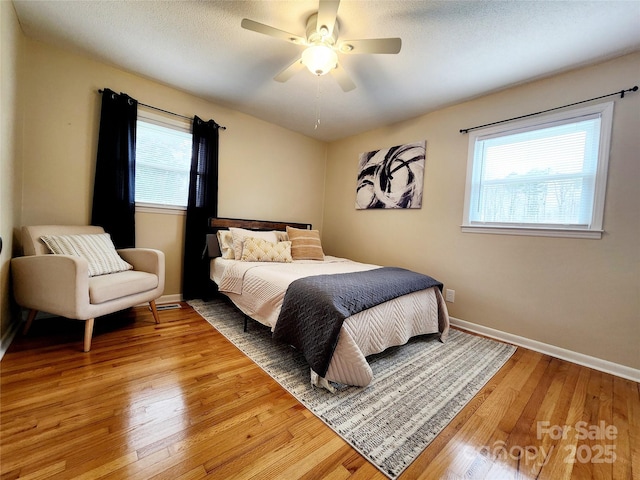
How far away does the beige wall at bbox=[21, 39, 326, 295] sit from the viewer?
2.18 m

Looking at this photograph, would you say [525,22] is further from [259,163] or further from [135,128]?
[135,128]

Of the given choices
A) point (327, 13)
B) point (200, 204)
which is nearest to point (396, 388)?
point (327, 13)

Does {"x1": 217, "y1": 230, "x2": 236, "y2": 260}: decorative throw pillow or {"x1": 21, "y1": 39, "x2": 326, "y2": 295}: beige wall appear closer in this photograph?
{"x1": 21, "y1": 39, "x2": 326, "y2": 295}: beige wall

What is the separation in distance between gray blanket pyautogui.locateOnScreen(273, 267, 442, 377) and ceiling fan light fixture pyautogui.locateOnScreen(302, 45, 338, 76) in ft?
4.90

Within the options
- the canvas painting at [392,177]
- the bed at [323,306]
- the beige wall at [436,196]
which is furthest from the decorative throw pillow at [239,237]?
the canvas painting at [392,177]

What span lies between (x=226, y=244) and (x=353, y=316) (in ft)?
6.08

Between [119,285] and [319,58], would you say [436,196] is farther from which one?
[119,285]

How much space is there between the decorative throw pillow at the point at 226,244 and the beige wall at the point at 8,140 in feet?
5.07

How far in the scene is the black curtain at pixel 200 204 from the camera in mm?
2922

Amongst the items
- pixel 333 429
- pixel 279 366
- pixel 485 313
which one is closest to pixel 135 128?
pixel 279 366

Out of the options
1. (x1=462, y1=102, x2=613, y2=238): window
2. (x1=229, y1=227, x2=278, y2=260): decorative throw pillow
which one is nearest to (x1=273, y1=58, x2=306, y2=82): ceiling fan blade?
(x1=229, y1=227, x2=278, y2=260): decorative throw pillow

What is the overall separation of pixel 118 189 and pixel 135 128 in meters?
0.65

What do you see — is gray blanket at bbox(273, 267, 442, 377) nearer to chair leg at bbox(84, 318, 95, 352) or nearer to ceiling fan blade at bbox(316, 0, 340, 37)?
chair leg at bbox(84, 318, 95, 352)

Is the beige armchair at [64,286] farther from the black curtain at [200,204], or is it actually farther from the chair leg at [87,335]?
the black curtain at [200,204]
